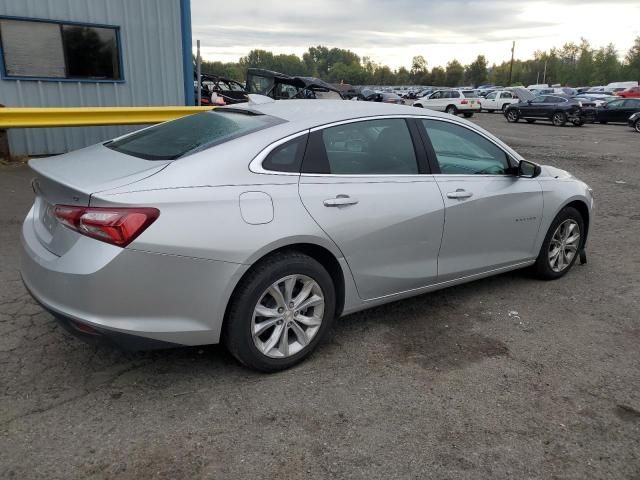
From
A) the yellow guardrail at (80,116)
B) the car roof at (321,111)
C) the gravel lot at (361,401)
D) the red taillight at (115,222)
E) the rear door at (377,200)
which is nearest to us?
the gravel lot at (361,401)

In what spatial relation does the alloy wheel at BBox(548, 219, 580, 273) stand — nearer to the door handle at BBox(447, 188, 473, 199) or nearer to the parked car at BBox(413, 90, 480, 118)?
the door handle at BBox(447, 188, 473, 199)

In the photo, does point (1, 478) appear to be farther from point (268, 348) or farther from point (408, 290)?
point (408, 290)

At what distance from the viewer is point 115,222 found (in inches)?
104

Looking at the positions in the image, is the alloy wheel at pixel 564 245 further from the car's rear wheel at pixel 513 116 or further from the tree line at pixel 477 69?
the tree line at pixel 477 69

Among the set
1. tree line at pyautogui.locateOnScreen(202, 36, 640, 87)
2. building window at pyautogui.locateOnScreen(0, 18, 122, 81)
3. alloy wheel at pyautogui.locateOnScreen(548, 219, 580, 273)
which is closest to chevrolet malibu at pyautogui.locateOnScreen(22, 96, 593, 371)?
alloy wheel at pyautogui.locateOnScreen(548, 219, 580, 273)

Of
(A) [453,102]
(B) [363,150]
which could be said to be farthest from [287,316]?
(A) [453,102]

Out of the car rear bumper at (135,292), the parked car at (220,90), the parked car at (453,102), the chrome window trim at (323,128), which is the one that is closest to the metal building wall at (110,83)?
the parked car at (220,90)

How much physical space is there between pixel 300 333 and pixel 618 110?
28892mm

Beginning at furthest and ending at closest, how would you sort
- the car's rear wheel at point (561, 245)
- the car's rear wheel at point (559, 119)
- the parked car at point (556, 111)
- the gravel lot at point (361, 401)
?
the car's rear wheel at point (559, 119) → the parked car at point (556, 111) → the car's rear wheel at point (561, 245) → the gravel lot at point (361, 401)

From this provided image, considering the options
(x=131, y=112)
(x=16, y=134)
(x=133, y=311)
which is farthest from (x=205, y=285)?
(x=16, y=134)

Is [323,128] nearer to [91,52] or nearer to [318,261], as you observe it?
[318,261]

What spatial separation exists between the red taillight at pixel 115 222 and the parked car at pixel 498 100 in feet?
120

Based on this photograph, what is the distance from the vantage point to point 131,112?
352 inches

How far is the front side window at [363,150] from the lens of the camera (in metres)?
3.40
